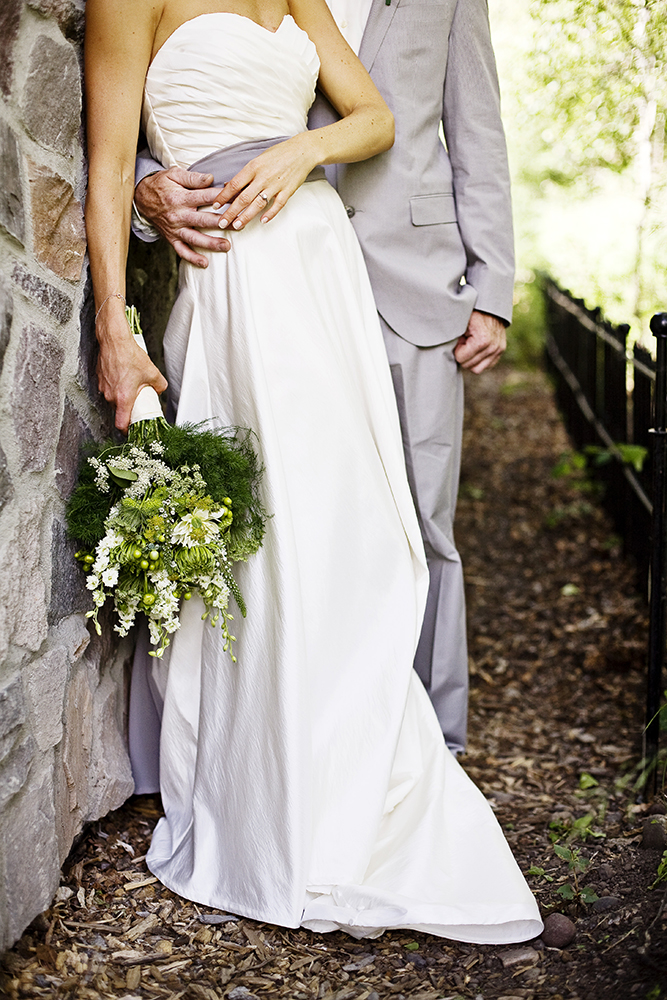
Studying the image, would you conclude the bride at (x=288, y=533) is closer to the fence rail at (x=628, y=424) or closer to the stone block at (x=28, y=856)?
the stone block at (x=28, y=856)

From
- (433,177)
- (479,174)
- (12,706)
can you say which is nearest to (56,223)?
Result: (12,706)

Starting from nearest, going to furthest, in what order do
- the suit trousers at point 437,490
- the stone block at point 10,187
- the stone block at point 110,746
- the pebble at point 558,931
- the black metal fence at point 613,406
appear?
the stone block at point 10,187 < the pebble at point 558,931 < the stone block at point 110,746 < the suit trousers at point 437,490 < the black metal fence at point 613,406

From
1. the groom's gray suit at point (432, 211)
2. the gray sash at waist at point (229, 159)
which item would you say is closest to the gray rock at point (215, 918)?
the groom's gray suit at point (432, 211)

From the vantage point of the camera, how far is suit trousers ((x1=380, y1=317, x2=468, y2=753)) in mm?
2592

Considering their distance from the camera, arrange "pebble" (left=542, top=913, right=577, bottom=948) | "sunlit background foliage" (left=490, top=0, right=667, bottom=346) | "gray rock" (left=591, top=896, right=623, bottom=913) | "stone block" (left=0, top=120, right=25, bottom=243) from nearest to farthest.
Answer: "stone block" (left=0, top=120, right=25, bottom=243)
"pebble" (left=542, top=913, right=577, bottom=948)
"gray rock" (left=591, top=896, right=623, bottom=913)
"sunlit background foliage" (left=490, top=0, right=667, bottom=346)

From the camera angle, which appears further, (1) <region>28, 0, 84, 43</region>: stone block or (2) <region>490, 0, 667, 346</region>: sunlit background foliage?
(2) <region>490, 0, 667, 346</region>: sunlit background foliage

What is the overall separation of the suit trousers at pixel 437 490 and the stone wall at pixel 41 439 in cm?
92

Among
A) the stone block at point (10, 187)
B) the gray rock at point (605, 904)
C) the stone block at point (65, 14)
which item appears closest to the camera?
the stone block at point (10, 187)

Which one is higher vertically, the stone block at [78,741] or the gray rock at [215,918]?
the stone block at [78,741]

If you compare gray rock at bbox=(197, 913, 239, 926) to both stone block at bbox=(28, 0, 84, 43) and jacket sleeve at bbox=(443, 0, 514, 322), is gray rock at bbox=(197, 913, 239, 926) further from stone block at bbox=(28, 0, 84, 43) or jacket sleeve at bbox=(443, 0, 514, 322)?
stone block at bbox=(28, 0, 84, 43)

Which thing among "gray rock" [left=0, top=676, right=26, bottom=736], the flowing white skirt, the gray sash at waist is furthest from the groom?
"gray rock" [left=0, top=676, right=26, bottom=736]

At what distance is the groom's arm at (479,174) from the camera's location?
2.51 metres

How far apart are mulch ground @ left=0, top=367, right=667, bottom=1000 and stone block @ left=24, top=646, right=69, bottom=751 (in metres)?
0.41

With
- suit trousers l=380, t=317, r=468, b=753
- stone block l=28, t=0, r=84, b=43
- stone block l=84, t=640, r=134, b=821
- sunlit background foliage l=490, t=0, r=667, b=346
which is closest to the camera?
stone block l=28, t=0, r=84, b=43
